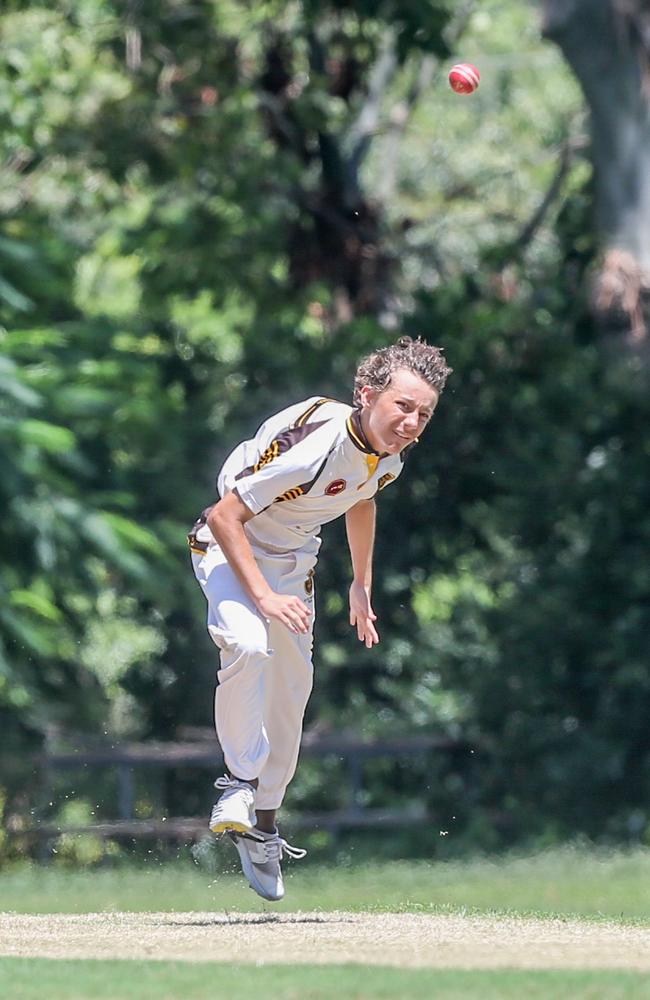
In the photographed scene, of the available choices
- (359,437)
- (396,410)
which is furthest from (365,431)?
(396,410)

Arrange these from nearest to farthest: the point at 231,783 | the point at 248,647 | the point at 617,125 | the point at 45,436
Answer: the point at 248,647, the point at 231,783, the point at 45,436, the point at 617,125

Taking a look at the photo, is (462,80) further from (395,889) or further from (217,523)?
(217,523)

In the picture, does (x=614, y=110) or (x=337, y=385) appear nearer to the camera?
(x=614, y=110)

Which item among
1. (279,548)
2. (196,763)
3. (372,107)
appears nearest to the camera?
(279,548)

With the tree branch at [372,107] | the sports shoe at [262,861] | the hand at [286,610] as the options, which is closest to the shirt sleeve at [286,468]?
the hand at [286,610]

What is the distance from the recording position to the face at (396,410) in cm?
686

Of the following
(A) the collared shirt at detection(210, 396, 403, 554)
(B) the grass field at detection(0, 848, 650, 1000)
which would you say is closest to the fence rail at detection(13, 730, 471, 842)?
(B) the grass field at detection(0, 848, 650, 1000)

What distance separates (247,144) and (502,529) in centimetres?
406

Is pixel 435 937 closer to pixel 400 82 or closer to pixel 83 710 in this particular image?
pixel 83 710

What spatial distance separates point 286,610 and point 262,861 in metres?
1.20

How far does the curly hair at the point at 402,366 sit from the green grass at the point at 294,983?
7.26 ft

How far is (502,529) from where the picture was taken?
16.8 metres

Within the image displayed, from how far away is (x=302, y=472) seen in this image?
689 cm

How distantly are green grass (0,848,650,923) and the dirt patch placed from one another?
2.00 feet
